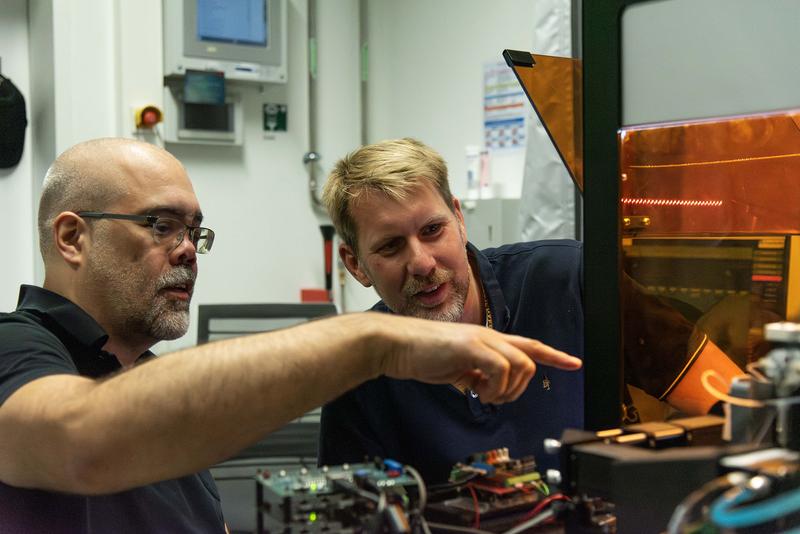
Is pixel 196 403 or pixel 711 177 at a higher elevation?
pixel 711 177

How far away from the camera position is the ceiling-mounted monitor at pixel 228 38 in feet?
9.76

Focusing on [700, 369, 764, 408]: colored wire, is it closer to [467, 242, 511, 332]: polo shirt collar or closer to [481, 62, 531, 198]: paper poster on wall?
[467, 242, 511, 332]: polo shirt collar

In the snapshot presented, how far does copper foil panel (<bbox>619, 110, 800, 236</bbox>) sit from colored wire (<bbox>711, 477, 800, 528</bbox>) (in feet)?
1.45

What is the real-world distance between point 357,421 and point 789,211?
768 millimetres

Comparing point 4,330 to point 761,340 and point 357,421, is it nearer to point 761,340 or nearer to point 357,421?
point 357,421

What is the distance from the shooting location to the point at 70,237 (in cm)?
140

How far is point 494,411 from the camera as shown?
4.76 feet

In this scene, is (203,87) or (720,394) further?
(203,87)

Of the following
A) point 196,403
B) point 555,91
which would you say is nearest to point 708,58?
point 555,91

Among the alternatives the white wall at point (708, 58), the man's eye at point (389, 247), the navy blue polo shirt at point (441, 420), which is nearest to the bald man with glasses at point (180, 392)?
the white wall at point (708, 58)

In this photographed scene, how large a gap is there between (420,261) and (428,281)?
4cm

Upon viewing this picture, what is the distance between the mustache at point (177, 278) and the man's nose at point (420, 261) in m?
0.38

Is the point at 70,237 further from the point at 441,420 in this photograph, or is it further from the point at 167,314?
the point at 441,420

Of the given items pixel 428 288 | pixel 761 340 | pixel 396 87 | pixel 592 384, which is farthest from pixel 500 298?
pixel 396 87
